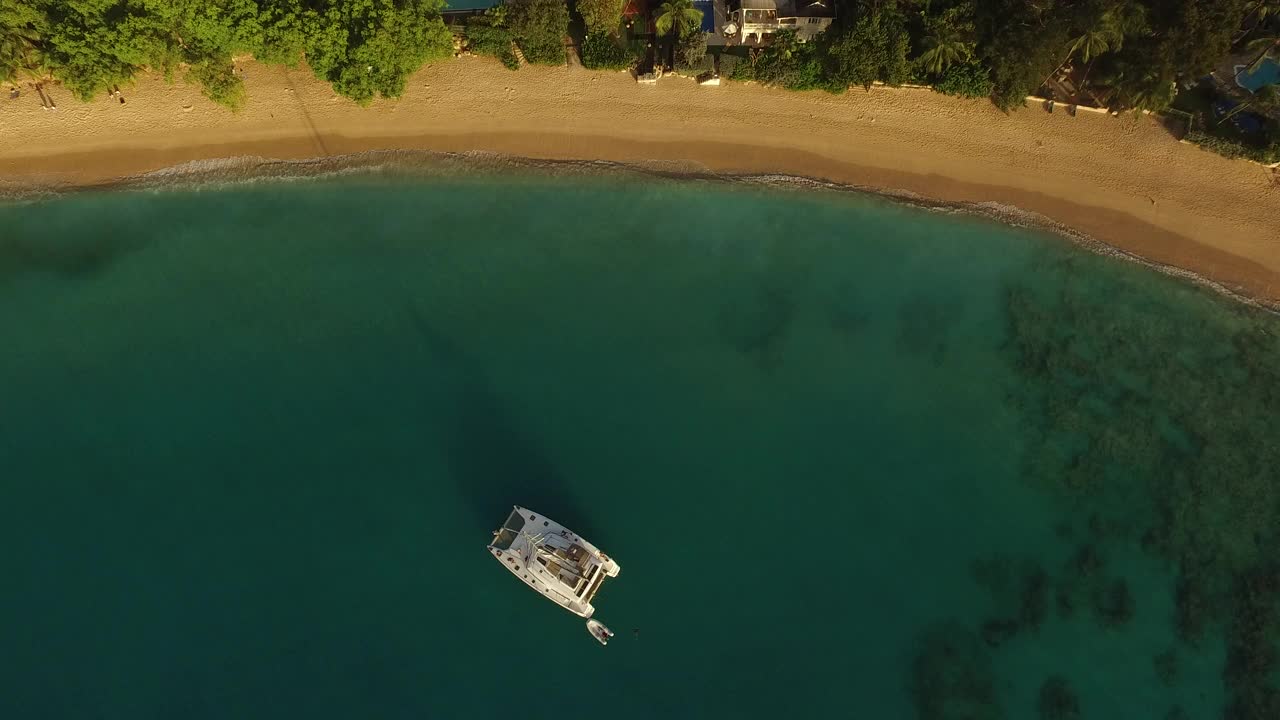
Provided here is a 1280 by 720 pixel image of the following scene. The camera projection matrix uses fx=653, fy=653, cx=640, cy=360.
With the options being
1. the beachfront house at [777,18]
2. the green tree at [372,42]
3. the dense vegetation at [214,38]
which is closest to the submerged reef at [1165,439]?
the beachfront house at [777,18]

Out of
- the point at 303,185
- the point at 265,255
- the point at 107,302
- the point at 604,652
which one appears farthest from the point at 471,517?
the point at 107,302

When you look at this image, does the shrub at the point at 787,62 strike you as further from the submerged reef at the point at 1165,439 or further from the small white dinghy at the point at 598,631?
the small white dinghy at the point at 598,631

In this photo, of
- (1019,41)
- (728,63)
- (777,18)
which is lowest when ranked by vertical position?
(728,63)

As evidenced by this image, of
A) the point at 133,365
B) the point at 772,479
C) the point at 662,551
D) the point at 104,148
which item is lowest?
the point at 662,551

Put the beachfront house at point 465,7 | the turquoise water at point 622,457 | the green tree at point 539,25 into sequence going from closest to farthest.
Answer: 1. the turquoise water at point 622,457
2. the green tree at point 539,25
3. the beachfront house at point 465,7

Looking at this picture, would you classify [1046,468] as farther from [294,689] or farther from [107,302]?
[107,302]

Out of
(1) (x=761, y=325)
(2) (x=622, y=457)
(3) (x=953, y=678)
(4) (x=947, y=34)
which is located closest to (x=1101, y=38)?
(4) (x=947, y=34)

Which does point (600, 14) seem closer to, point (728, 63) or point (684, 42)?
point (684, 42)
